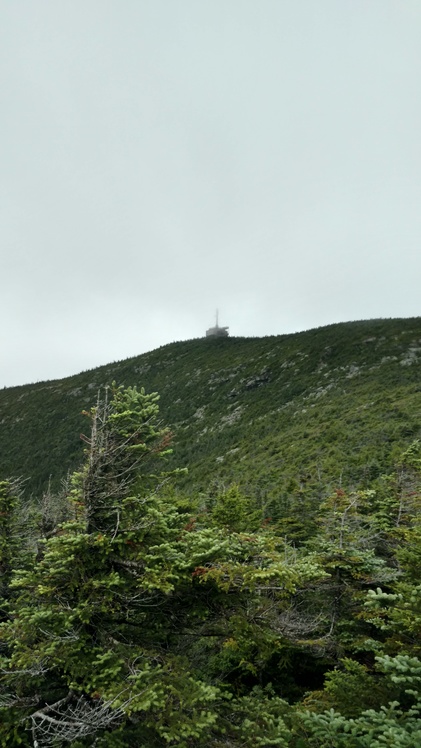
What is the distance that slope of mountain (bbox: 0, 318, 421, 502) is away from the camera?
32562 mm

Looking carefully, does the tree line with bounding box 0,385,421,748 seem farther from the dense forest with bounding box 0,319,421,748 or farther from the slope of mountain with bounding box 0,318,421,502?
the slope of mountain with bounding box 0,318,421,502

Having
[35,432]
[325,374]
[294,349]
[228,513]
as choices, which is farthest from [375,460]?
[35,432]

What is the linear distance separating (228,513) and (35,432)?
78677 mm

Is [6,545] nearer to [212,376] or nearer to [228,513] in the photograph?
[228,513]

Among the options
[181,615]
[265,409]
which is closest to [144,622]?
[181,615]

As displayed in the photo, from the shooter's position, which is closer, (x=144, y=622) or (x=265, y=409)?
(x=144, y=622)

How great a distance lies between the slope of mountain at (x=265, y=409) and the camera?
32562mm

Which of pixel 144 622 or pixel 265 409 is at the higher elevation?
pixel 265 409

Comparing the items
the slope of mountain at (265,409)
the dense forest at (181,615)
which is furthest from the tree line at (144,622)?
the slope of mountain at (265,409)

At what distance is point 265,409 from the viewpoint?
195 ft

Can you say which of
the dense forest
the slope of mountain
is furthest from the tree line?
the slope of mountain

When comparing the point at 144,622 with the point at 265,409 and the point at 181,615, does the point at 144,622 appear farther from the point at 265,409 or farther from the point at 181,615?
the point at 265,409

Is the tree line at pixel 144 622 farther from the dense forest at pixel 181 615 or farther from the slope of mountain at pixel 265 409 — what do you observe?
the slope of mountain at pixel 265 409

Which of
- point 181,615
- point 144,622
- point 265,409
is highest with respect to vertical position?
point 265,409
